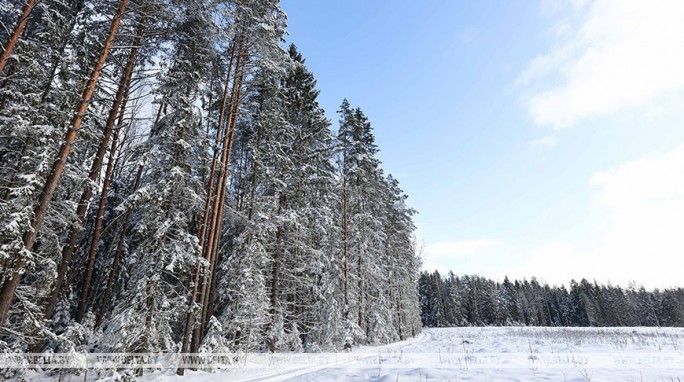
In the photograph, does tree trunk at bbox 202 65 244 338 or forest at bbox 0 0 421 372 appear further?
tree trunk at bbox 202 65 244 338

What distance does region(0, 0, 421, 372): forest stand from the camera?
8359 mm

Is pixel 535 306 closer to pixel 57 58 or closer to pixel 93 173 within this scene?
pixel 93 173

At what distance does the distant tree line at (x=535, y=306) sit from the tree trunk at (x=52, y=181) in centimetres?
7554

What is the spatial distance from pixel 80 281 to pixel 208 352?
11.1 meters

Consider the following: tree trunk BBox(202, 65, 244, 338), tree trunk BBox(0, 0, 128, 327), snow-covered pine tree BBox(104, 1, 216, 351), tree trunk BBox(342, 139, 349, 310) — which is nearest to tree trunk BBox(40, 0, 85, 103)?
tree trunk BBox(0, 0, 128, 327)

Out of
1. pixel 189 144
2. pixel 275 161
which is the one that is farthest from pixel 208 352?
pixel 275 161

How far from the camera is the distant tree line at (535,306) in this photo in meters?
77.8

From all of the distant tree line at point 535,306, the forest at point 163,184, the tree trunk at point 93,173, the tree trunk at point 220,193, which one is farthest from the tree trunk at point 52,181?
the distant tree line at point 535,306

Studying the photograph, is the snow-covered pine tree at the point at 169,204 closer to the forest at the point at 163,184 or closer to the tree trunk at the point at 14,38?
the forest at the point at 163,184

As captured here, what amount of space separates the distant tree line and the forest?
6515cm

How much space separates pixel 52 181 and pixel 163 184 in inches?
103

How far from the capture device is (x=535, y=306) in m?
86.6

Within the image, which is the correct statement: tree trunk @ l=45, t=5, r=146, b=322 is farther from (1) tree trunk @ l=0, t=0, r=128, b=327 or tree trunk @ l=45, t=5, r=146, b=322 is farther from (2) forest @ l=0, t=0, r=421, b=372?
(1) tree trunk @ l=0, t=0, r=128, b=327

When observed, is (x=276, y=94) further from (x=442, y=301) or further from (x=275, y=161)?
(x=442, y=301)
